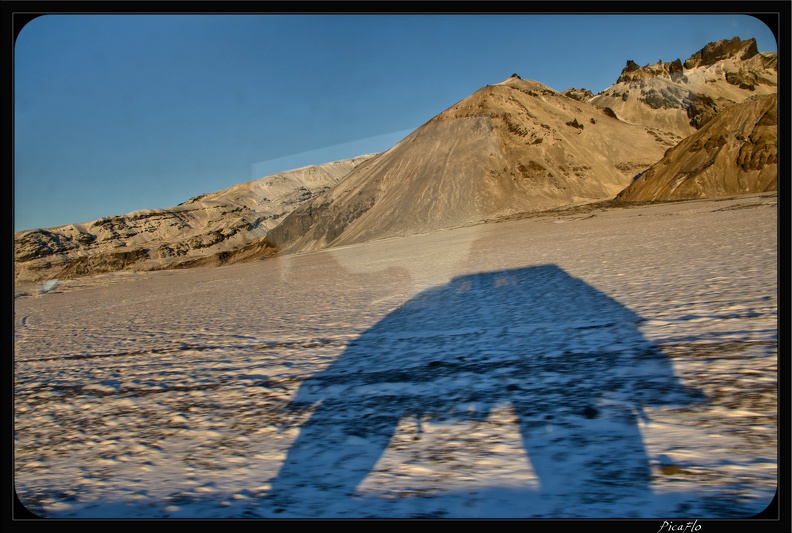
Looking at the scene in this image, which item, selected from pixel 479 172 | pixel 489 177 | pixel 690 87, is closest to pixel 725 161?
pixel 489 177

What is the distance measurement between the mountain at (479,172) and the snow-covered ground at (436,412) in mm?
37795

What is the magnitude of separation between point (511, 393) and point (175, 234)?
9429 cm

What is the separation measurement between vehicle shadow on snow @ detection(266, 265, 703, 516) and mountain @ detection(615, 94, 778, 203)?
98.1 feet

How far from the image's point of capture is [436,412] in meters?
2.29

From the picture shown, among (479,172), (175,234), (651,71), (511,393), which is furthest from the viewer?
(651,71)

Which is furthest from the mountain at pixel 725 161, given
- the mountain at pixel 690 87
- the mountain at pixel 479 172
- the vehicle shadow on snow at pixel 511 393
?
the mountain at pixel 690 87

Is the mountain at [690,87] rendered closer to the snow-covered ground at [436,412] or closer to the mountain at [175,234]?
the mountain at [175,234]

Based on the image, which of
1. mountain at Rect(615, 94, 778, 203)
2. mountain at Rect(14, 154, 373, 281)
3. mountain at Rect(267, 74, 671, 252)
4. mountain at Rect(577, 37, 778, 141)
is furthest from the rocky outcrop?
mountain at Rect(14, 154, 373, 281)

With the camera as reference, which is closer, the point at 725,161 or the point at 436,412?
the point at 436,412

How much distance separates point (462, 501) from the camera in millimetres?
1430

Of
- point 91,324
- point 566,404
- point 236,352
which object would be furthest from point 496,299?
point 91,324

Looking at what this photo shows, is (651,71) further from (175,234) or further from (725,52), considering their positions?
(175,234)

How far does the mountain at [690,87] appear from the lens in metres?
87.0

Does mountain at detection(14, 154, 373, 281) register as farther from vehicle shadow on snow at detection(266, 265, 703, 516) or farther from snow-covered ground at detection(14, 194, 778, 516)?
vehicle shadow on snow at detection(266, 265, 703, 516)
